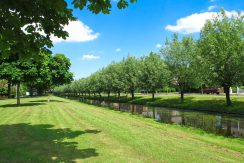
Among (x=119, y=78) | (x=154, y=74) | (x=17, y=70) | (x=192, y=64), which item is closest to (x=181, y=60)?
(x=192, y=64)

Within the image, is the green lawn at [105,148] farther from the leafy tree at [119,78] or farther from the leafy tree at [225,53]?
the leafy tree at [119,78]

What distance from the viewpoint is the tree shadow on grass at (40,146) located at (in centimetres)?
1067

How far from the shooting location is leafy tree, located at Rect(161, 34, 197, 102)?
164ft

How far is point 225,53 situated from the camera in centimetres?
3177

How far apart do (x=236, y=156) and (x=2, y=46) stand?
34.5ft

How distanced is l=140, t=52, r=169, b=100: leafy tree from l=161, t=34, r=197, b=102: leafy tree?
1549 millimetres

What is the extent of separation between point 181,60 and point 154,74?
571 centimetres

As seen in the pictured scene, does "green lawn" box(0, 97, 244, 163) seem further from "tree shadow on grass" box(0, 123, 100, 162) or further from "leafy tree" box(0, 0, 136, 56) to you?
"leafy tree" box(0, 0, 136, 56)

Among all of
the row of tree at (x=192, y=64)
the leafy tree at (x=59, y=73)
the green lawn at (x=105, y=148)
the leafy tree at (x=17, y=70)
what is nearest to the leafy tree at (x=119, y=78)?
the row of tree at (x=192, y=64)

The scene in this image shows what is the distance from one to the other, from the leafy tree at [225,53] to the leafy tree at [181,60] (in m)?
14.3

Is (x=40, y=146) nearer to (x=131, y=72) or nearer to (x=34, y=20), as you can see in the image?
(x=34, y=20)

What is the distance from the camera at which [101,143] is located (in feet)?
43.9

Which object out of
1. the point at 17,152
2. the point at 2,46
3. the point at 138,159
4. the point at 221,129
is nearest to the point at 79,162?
the point at 138,159

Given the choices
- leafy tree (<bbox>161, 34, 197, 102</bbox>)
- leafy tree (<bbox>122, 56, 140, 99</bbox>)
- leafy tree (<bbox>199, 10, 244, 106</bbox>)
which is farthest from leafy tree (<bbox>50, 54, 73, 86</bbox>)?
leafy tree (<bbox>199, 10, 244, 106</bbox>)
